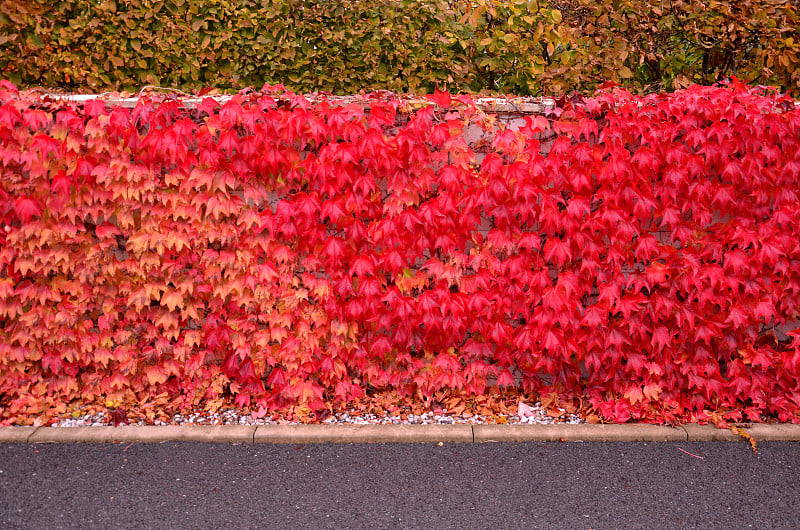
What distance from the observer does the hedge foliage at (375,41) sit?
4586mm

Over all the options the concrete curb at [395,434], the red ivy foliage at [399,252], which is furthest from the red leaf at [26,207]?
the concrete curb at [395,434]

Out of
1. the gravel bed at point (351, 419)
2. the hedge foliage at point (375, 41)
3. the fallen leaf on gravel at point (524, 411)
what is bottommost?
the fallen leaf on gravel at point (524, 411)

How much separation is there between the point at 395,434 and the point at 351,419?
0.42m

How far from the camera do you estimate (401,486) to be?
128 inches

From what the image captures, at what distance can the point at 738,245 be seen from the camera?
384cm

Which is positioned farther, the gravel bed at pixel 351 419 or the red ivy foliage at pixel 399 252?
the gravel bed at pixel 351 419

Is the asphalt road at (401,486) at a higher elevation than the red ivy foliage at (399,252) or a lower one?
lower

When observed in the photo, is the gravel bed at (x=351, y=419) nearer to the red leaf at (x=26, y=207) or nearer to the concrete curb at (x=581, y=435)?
the concrete curb at (x=581, y=435)

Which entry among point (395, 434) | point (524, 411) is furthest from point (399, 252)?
point (524, 411)

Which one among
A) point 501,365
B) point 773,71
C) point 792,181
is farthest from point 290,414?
point 773,71

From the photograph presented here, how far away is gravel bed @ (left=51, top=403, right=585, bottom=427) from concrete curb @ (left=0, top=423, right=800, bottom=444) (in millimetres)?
153

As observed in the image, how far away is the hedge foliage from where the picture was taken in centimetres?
459

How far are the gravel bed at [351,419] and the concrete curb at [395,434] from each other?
0.50ft

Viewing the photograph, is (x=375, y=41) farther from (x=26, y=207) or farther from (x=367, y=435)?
(x=367, y=435)
